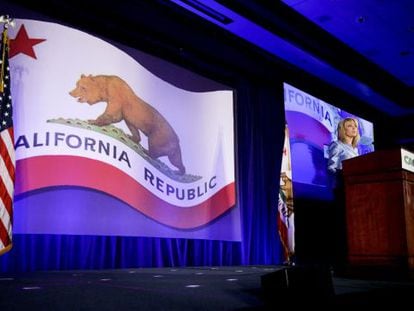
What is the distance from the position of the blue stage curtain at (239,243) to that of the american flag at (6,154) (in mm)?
322

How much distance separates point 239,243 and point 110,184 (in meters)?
1.71

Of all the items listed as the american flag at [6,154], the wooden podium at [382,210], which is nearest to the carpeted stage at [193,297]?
the wooden podium at [382,210]

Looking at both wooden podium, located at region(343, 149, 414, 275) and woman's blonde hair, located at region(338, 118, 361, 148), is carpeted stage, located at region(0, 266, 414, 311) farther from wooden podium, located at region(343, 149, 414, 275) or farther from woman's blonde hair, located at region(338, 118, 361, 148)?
woman's blonde hair, located at region(338, 118, 361, 148)

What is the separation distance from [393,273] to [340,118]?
14.8ft

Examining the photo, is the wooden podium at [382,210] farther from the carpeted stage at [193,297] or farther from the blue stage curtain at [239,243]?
the blue stage curtain at [239,243]

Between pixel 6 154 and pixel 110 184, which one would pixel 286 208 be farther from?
pixel 6 154

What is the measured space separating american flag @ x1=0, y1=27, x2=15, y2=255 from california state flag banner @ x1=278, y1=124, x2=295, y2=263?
285 centimetres

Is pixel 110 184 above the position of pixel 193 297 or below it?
above

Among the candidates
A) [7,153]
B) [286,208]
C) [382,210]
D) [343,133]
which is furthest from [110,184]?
[343,133]

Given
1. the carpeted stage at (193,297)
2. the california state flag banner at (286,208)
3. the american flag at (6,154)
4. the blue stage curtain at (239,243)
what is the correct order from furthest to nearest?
the california state flag banner at (286,208) < the blue stage curtain at (239,243) < the american flag at (6,154) < the carpeted stage at (193,297)

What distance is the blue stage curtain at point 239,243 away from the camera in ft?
10.0

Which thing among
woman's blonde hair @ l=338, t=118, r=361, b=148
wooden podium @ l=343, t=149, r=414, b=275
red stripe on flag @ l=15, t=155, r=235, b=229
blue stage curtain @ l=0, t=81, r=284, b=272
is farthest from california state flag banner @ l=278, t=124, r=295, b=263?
wooden podium @ l=343, t=149, r=414, b=275

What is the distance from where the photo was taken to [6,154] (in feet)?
8.86

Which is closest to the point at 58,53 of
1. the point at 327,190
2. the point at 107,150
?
the point at 107,150
